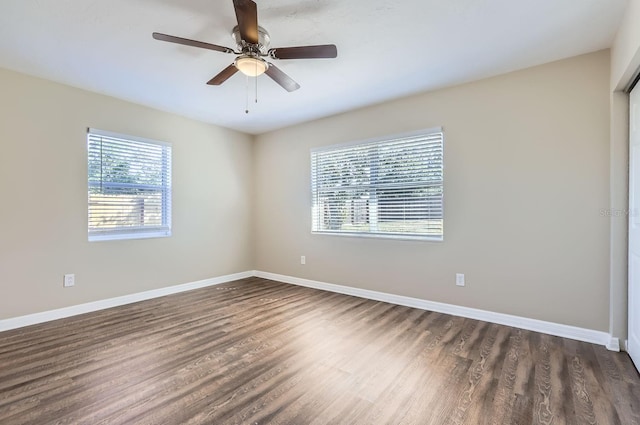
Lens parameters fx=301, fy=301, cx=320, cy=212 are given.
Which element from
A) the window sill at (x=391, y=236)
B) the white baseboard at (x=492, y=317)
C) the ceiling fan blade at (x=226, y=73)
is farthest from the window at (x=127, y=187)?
the white baseboard at (x=492, y=317)

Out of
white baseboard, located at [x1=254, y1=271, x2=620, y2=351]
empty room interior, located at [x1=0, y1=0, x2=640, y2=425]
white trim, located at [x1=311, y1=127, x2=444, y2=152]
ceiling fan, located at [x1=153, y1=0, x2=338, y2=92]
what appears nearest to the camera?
ceiling fan, located at [x1=153, y1=0, x2=338, y2=92]

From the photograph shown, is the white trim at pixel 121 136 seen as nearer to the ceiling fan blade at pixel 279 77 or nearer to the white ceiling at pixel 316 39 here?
the white ceiling at pixel 316 39

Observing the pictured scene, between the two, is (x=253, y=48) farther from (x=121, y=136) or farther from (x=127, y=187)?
(x=127, y=187)

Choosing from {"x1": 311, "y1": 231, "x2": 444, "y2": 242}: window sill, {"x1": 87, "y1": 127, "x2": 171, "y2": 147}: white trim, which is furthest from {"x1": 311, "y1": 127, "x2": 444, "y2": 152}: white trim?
{"x1": 87, "y1": 127, "x2": 171, "y2": 147}: white trim

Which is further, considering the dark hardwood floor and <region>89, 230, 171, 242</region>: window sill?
<region>89, 230, 171, 242</region>: window sill

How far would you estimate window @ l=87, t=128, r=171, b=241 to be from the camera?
3.49m

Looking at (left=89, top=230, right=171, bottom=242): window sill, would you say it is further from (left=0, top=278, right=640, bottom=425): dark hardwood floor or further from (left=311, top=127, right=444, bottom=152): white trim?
(left=311, top=127, right=444, bottom=152): white trim

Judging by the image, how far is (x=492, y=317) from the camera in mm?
3012

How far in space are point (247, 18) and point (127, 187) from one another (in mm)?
2922

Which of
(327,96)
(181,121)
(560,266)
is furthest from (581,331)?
(181,121)

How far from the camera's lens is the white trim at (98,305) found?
2.92 m

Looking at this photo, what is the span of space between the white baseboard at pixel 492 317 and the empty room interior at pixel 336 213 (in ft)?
0.07

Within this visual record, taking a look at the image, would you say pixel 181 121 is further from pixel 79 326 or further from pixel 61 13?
pixel 79 326

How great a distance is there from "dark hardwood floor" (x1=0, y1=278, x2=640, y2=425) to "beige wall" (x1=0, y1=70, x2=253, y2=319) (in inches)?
17.9
